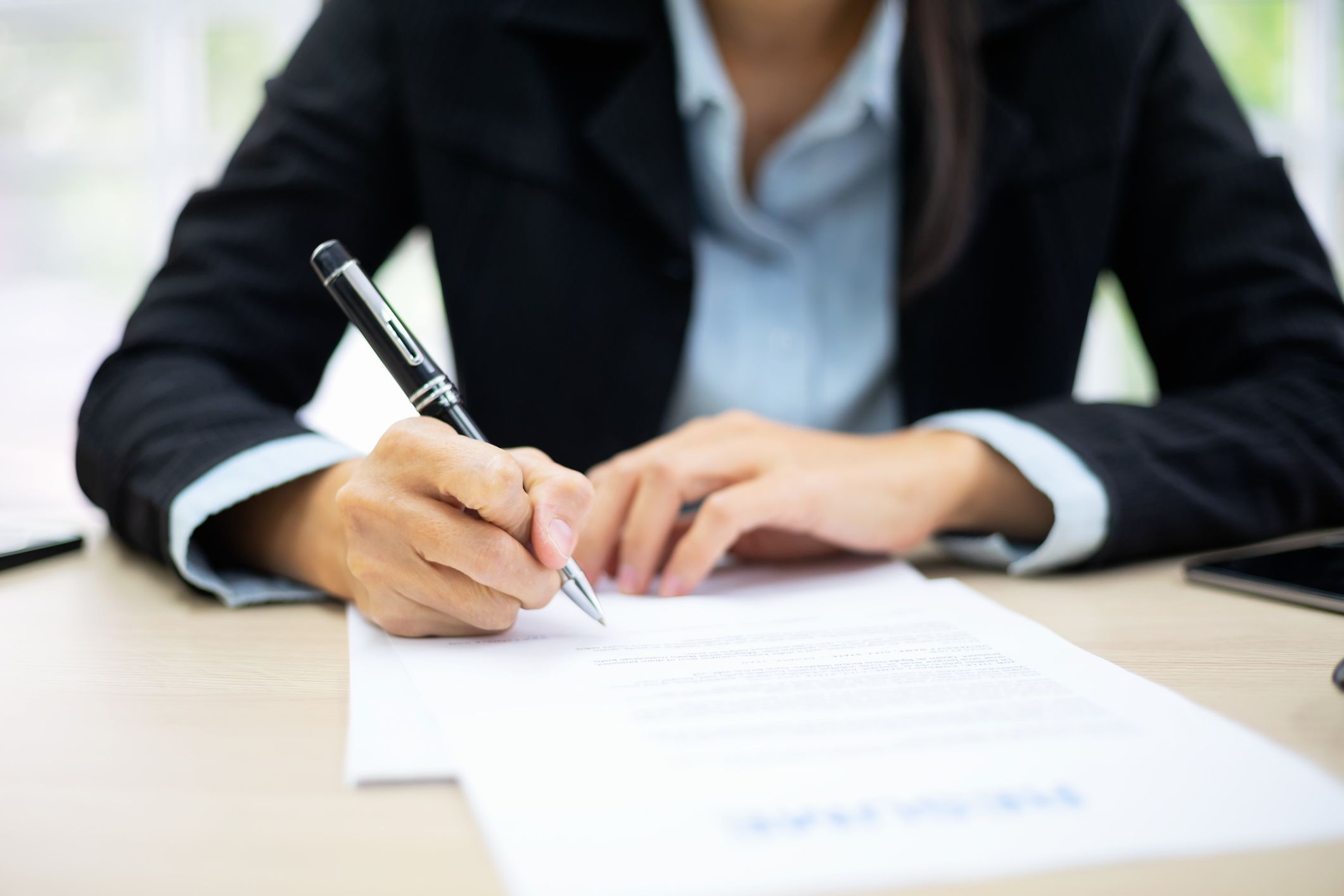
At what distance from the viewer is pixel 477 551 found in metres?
0.45

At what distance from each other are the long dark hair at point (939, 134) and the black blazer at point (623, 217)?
0.07 feet

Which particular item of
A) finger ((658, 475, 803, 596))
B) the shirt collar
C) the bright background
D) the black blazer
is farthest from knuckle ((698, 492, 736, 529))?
the bright background

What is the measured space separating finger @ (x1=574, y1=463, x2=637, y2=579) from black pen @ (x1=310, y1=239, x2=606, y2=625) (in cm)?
8

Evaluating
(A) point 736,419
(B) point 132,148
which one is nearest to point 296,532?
(A) point 736,419

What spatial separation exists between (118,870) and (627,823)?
14 centimetres

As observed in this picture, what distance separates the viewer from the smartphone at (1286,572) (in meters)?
0.55

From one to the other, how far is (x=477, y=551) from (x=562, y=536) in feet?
0.12

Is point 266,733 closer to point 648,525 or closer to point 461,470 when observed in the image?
point 461,470

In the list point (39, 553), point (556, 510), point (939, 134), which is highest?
point (939, 134)

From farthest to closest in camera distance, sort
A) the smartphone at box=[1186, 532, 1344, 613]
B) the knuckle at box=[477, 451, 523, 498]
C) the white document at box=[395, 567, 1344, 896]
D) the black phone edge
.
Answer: the black phone edge < the smartphone at box=[1186, 532, 1344, 613] < the knuckle at box=[477, 451, 523, 498] < the white document at box=[395, 567, 1344, 896]

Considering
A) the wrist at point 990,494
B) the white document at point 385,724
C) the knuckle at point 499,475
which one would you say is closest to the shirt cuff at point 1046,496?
the wrist at point 990,494

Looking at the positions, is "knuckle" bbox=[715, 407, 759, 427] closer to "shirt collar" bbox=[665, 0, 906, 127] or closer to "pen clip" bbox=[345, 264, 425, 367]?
"pen clip" bbox=[345, 264, 425, 367]

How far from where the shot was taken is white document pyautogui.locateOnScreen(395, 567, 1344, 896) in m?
0.28

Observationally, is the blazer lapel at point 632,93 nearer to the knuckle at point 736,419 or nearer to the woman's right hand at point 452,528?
the knuckle at point 736,419
